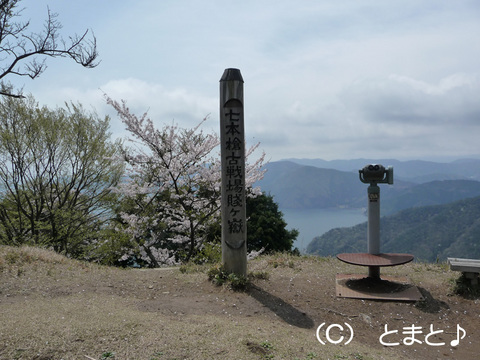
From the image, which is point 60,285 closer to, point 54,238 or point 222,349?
point 222,349

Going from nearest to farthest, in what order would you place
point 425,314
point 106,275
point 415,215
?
point 425,314 → point 106,275 → point 415,215

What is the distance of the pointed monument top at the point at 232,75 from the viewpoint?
6785mm

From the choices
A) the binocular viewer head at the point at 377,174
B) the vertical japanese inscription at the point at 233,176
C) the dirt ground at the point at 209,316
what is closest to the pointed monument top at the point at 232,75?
the vertical japanese inscription at the point at 233,176

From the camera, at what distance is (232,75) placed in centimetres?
680

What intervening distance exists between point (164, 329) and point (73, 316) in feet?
4.29

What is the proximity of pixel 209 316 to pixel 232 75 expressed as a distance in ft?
13.3

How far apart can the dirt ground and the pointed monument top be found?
3.67 m

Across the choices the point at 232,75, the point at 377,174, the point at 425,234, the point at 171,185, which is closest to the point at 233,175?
the point at 232,75

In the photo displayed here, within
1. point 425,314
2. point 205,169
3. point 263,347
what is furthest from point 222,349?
point 205,169

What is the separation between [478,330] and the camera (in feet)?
18.3

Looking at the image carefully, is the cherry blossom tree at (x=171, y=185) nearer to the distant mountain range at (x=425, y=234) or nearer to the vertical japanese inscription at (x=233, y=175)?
the vertical japanese inscription at (x=233, y=175)

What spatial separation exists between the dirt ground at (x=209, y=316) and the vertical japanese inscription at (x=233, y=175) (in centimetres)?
68

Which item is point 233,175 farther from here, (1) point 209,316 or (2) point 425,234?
(2) point 425,234

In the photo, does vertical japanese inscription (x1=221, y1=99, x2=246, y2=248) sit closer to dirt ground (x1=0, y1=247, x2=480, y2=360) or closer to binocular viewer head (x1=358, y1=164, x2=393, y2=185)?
dirt ground (x1=0, y1=247, x2=480, y2=360)
